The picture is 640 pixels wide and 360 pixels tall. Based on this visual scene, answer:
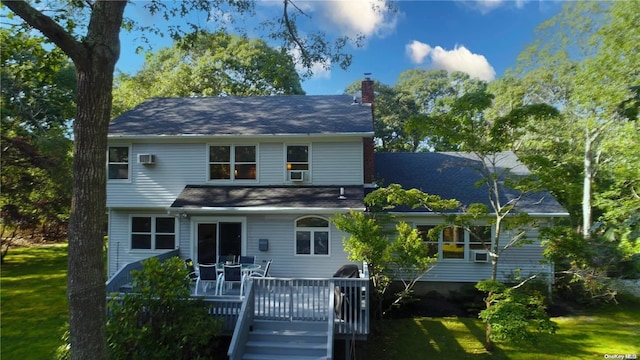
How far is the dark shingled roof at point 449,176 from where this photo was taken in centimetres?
1234

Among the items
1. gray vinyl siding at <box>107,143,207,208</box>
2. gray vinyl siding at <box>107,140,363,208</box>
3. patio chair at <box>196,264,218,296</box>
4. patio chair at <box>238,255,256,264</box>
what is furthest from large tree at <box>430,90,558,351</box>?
gray vinyl siding at <box>107,143,207,208</box>

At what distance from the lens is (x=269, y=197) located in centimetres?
1120

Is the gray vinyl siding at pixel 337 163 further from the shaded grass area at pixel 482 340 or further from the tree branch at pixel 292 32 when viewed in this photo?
the shaded grass area at pixel 482 340

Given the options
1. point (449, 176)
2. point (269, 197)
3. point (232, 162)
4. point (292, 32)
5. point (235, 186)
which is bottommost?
point (269, 197)

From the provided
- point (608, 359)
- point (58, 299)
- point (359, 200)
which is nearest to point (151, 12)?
point (359, 200)

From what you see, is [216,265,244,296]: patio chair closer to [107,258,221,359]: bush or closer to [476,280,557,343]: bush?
[107,258,221,359]: bush

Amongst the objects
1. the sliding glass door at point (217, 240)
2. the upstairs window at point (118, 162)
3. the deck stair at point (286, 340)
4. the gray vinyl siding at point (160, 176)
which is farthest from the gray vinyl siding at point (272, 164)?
the deck stair at point (286, 340)

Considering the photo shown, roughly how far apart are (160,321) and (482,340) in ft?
25.4

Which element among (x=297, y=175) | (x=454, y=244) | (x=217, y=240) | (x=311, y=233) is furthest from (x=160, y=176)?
(x=454, y=244)

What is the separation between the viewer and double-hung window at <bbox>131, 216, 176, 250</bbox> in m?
12.1

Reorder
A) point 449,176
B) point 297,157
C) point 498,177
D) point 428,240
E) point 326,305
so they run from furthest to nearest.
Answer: point 449,176 < point 428,240 < point 297,157 < point 498,177 < point 326,305

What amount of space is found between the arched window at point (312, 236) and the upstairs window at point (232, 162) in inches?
98.6

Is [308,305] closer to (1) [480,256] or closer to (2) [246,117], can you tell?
(1) [480,256]

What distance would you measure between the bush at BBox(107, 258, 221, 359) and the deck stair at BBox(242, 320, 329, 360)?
2.68ft
